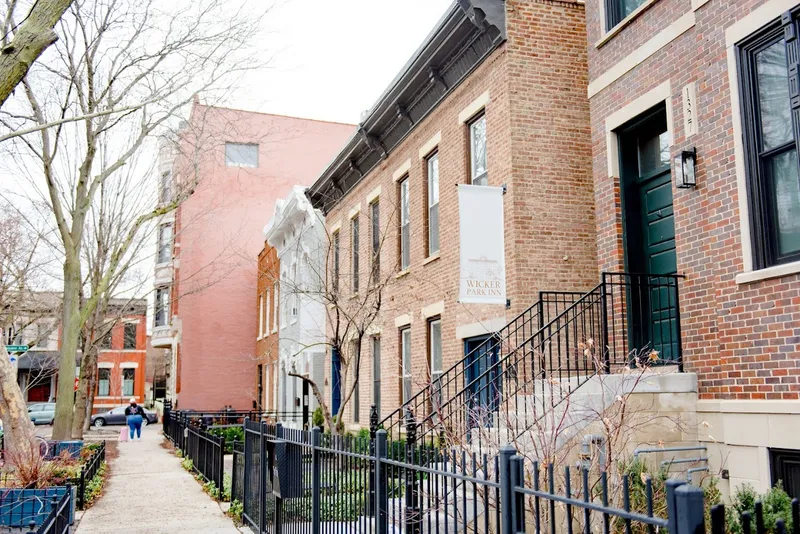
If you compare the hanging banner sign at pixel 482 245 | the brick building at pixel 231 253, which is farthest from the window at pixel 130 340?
the hanging banner sign at pixel 482 245

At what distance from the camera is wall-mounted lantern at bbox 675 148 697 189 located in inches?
347

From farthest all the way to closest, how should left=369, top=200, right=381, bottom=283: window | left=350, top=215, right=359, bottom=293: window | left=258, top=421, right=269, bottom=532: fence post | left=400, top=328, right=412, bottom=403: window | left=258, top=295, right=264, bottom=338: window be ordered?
left=258, top=295, right=264, bottom=338: window → left=350, top=215, right=359, bottom=293: window → left=369, top=200, right=381, bottom=283: window → left=400, top=328, right=412, bottom=403: window → left=258, top=421, right=269, bottom=532: fence post

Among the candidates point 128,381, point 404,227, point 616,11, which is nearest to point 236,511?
point 404,227

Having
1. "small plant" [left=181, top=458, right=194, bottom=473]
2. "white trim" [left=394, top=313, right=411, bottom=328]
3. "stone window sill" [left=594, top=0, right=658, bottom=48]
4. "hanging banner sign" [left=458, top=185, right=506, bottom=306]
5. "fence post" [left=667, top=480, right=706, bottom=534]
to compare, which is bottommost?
"small plant" [left=181, top=458, right=194, bottom=473]

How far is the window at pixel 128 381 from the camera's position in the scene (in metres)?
59.1

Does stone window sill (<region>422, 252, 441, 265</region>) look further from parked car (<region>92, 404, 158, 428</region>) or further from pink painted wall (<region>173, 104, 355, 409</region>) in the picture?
parked car (<region>92, 404, 158, 428</region>)

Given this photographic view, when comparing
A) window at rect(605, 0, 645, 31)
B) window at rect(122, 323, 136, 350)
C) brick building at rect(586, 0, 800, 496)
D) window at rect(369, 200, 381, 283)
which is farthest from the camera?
window at rect(122, 323, 136, 350)

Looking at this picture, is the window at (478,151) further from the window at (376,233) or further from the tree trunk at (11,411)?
the tree trunk at (11,411)

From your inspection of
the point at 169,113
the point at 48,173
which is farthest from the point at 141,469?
the point at 169,113

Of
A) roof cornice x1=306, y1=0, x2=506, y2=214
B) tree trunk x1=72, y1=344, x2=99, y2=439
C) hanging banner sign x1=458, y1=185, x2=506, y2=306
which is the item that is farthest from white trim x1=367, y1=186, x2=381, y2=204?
tree trunk x1=72, y1=344, x2=99, y2=439

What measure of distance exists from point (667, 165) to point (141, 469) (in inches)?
552

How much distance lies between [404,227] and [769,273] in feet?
33.6

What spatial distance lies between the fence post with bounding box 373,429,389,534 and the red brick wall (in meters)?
4.08

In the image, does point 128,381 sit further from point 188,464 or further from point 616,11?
point 616,11
